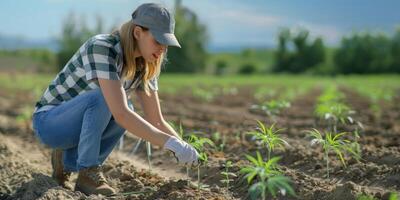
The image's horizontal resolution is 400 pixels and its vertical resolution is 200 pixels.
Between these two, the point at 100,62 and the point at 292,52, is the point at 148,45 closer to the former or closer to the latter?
the point at 100,62

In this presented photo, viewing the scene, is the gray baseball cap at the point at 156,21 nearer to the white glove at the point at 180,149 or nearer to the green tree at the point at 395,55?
the white glove at the point at 180,149

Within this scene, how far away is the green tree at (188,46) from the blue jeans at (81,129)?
36487mm

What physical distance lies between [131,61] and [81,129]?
0.64 metres

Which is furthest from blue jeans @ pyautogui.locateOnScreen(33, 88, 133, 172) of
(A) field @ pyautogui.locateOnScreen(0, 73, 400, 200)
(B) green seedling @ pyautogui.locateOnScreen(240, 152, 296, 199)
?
(B) green seedling @ pyautogui.locateOnScreen(240, 152, 296, 199)

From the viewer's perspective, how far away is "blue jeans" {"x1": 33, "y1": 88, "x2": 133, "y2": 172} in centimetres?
375

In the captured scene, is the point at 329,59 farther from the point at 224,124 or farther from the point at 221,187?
the point at 221,187

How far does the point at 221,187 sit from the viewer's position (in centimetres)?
408

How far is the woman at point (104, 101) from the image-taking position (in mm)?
3443

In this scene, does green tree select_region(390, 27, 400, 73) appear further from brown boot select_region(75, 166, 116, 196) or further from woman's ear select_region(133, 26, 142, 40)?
woman's ear select_region(133, 26, 142, 40)

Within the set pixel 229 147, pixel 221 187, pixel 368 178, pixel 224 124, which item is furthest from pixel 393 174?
pixel 224 124

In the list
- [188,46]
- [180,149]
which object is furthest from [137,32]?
[188,46]

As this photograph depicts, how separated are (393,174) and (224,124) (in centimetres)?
391

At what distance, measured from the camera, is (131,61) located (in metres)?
3.60

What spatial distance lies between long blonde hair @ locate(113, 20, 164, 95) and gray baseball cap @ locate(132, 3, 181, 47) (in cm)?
9
